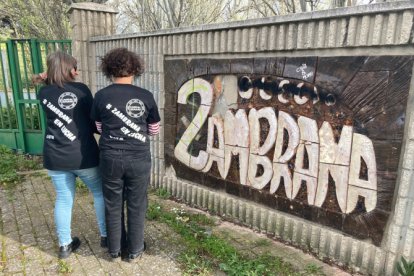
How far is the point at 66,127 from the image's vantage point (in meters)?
2.99

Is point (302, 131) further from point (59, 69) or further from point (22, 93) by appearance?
point (22, 93)

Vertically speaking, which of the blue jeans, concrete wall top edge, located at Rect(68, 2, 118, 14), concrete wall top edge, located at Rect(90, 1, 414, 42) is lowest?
the blue jeans

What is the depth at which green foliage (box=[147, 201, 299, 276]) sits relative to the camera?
9.96 ft

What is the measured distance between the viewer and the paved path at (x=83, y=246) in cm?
306

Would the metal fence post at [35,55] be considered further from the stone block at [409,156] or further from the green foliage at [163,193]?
the stone block at [409,156]

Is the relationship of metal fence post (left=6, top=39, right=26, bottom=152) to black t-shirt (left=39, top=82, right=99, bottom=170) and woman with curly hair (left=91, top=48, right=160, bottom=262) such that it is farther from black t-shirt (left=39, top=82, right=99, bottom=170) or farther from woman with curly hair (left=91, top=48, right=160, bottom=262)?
woman with curly hair (left=91, top=48, right=160, bottom=262)

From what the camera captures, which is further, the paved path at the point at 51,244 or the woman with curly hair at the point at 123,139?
the paved path at the point at 51,244

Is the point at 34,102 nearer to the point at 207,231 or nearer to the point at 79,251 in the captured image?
the point at 79,251

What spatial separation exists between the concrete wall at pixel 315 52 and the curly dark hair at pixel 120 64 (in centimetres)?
134

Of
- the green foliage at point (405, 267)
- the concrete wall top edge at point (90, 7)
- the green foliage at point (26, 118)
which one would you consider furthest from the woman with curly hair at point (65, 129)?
the green foliage at point (26, 118)

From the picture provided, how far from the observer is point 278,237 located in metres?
3.70

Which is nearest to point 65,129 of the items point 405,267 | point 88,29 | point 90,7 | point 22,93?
point 405,267

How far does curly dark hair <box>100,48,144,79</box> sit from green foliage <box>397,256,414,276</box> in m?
2.78

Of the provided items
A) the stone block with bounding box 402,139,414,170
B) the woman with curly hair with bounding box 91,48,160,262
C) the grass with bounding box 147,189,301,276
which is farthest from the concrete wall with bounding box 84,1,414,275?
the woman with curly hair with bounding box 91,48,160,262
